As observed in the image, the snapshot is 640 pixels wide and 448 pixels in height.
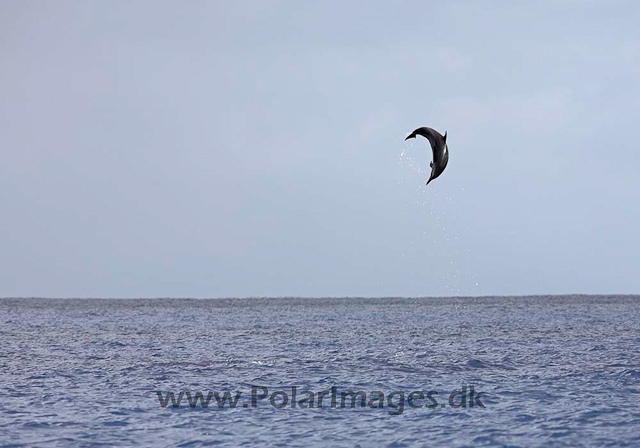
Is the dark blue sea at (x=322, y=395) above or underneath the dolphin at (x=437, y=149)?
underneath

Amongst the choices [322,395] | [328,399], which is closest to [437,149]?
[328,399]

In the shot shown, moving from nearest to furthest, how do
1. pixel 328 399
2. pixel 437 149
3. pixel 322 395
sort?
1. pixel 437 149
2. pixel 328 399
3. pixel 322 395

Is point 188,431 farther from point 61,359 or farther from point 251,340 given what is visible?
point 251,340

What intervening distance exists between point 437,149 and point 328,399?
9.07m

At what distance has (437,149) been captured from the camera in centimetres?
2502

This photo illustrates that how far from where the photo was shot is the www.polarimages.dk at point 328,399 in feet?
82.2

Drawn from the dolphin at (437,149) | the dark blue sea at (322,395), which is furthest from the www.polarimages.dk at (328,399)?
the dolphin at (437,149)

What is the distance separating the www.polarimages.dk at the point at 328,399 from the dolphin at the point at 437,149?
761 centimetres

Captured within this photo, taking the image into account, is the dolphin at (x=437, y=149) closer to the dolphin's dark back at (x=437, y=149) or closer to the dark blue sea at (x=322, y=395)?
the dolphin's dark back at (x=437, y=149)

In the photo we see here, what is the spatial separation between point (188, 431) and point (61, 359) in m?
21.6

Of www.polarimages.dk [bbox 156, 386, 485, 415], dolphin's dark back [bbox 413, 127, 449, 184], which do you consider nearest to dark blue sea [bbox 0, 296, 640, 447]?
www.polarimages.dk [bbox 156, 386, 485, 415]

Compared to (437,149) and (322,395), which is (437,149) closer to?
(437,149)

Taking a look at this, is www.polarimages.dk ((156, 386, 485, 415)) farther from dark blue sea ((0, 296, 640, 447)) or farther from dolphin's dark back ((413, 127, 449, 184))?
dolphin's dark back ((413, 127, 449, 184))

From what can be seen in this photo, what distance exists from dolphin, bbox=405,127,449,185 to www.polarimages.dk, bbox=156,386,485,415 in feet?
25.0
